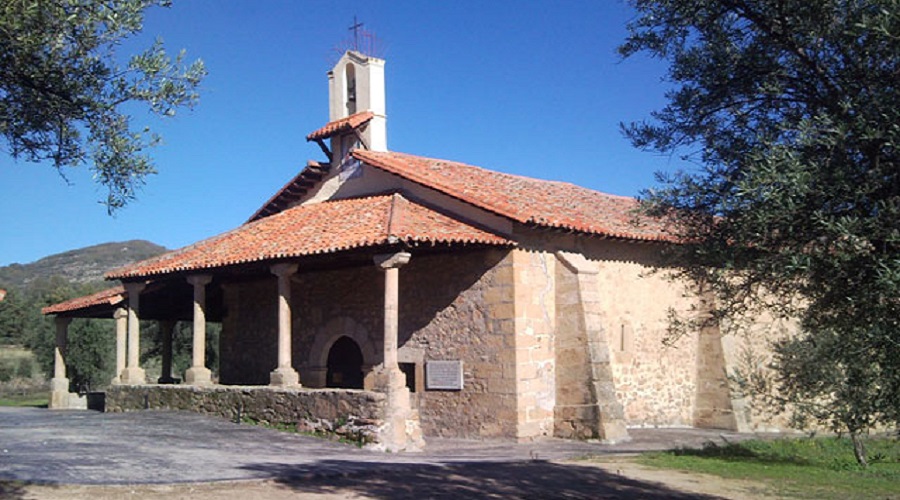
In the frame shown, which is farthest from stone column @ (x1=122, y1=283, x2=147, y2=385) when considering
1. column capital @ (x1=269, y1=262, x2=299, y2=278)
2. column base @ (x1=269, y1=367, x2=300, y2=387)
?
column base @ (x1=269, y1=367, x2=300, y2=387)

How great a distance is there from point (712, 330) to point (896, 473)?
6492 mm

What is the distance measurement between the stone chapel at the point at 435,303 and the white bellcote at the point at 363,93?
0.12ft

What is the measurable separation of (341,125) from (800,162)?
45.3 ft

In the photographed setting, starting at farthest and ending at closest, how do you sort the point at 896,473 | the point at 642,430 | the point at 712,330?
the point at 712,330
the point at 642,430
the point at 896,473

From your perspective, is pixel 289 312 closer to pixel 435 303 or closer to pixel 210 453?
pixel 435 303

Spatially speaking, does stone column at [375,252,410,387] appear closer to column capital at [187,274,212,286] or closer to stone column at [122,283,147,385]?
column capital at [187,274,212,286]

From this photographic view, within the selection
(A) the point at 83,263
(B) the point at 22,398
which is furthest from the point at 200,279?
(A) the point at 83,263

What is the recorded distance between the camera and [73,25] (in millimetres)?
6680

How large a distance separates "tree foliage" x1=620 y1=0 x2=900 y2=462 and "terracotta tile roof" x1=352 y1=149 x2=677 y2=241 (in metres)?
6.25


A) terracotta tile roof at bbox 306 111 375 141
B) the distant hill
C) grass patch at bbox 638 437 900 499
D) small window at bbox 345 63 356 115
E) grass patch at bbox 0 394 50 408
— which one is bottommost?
grass patch at bbox 638 437 900 499

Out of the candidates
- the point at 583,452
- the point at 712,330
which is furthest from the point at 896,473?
the point at 712,330

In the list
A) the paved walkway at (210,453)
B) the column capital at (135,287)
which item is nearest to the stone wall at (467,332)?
the paved walkway at (210,453)

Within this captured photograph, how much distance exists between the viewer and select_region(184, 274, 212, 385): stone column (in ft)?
57.6

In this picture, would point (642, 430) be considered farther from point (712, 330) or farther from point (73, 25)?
point (73, 25)
